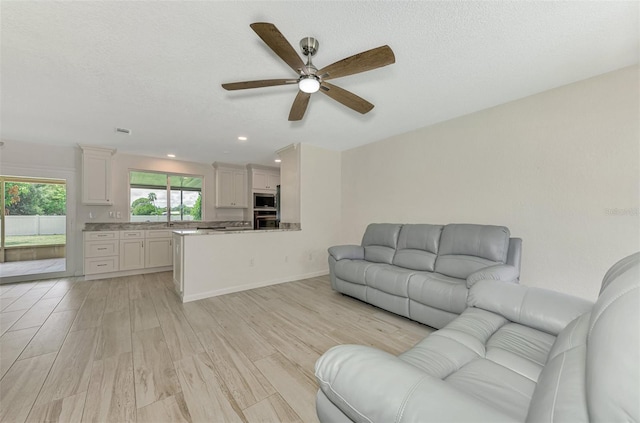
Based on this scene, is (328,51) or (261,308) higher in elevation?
(328,51)

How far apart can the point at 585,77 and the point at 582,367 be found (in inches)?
117

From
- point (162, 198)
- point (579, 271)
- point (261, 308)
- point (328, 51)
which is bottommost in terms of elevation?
point (261, 308)

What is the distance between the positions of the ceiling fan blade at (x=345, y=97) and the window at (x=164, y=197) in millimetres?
4848

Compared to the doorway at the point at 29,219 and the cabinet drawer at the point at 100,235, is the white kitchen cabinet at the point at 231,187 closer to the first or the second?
the cabinet drawer at the point at 100,235

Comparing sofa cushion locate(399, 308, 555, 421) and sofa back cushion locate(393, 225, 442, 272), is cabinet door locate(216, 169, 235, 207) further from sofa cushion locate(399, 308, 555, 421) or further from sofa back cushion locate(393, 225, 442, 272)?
sofa cushion locate(399, 308, 555, 421)

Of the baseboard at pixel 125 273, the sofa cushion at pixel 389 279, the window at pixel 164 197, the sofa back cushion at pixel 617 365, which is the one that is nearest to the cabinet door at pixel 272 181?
the window at pixel 164 197

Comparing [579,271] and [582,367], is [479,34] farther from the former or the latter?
[579,271]

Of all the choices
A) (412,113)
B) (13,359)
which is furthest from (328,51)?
(13,359)

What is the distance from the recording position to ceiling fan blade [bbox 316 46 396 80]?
5.01 ft

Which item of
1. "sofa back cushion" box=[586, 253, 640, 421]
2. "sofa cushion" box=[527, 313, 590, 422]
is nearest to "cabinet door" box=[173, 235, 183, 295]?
"sofa cushion" box=[527, 313, 590, 422]

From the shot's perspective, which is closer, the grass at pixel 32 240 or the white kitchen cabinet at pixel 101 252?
the white kitchen cabinet at pixel 101 252

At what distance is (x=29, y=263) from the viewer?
4.80m

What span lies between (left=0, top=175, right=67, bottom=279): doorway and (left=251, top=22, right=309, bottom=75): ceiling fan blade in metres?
5.41

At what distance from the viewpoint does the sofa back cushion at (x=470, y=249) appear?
95.6 inches
